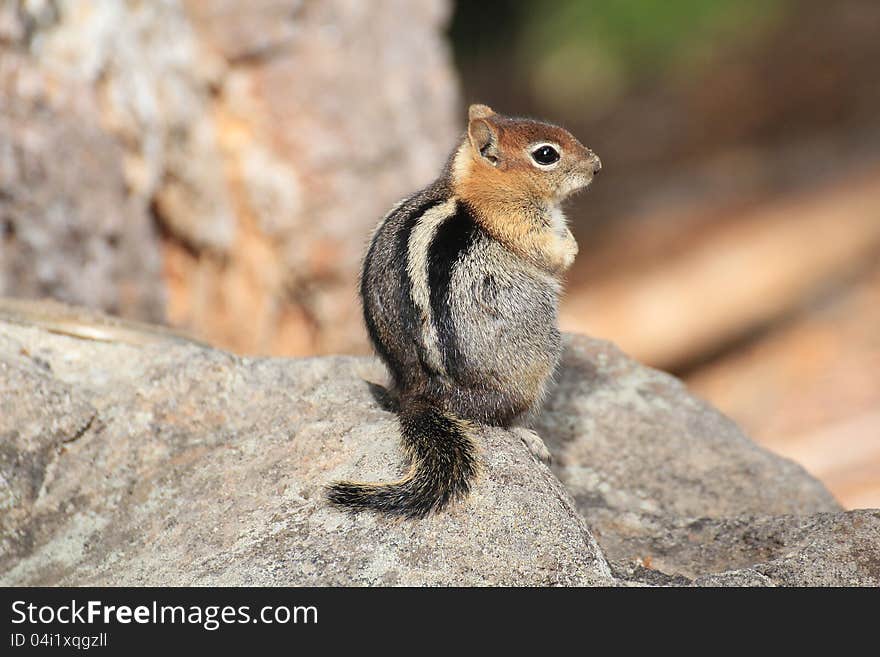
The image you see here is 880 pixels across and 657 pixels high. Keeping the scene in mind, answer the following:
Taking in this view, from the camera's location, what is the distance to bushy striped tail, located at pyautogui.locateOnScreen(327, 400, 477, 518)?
3500mm

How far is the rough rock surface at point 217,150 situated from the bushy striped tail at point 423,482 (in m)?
3.70

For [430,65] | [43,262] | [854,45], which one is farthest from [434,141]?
[854,45]

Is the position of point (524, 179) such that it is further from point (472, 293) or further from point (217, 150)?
point (217, 150)

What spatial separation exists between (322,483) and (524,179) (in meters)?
1.53

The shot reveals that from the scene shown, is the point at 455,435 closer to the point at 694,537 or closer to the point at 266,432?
the point at 266,432

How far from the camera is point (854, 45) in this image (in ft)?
50.7

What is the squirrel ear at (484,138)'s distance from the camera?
4.53 meters

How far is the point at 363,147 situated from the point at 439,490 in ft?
20.4

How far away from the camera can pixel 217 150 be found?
8.76m

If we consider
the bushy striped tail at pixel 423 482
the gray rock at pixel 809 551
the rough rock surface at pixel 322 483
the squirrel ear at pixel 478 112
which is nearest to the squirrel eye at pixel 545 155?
the squirrel ear at pixel 478 112

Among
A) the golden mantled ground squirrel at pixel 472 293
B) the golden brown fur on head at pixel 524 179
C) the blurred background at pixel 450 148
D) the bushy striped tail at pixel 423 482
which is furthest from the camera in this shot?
the blurred background at pixel 450 148

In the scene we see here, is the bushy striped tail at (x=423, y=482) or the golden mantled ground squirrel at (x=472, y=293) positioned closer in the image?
the bushy striped tail at (x=423, y=482)

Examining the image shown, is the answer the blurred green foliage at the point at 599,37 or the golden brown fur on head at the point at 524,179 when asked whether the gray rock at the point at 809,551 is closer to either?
the golden brown fur on head at the point at 524,179

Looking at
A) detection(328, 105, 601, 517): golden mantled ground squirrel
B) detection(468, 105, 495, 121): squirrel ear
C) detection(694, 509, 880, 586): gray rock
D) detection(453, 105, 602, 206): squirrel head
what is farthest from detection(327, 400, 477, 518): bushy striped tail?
detection(468, 105, 495, 121): squirrel ear
